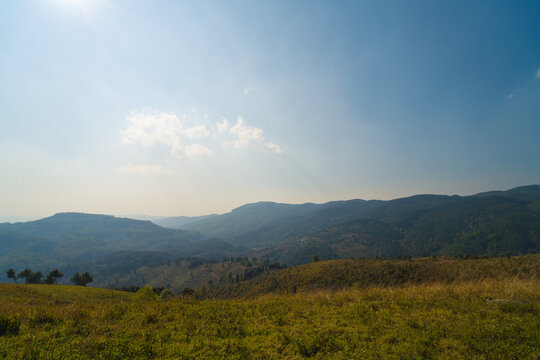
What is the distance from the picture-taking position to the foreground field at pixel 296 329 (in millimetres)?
5789

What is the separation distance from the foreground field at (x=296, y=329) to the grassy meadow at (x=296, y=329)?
0.10ft

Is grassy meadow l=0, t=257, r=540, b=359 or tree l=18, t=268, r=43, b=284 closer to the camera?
grassy meadow l=0, t=257, r=540, b=359

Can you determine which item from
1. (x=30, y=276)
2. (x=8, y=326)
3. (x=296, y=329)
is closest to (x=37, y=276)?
(x=30, y=276)

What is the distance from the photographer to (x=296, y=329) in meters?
7.39

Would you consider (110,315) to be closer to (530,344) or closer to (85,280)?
(530,344)

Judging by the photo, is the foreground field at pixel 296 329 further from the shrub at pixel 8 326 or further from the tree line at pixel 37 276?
the tree line at pixel 37 276

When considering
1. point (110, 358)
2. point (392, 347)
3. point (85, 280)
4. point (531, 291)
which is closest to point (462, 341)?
point (392, 347)

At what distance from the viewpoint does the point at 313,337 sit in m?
6.71

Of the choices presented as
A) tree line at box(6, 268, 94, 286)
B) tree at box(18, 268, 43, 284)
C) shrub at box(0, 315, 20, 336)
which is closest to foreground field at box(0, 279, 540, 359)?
shrub at box(0, 315, 20, 336)

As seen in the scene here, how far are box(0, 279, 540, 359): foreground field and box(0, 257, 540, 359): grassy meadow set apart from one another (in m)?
0.03

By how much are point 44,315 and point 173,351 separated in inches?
221

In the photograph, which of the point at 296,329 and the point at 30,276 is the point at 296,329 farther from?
the point at 30,276

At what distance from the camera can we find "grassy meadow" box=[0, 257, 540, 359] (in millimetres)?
5789

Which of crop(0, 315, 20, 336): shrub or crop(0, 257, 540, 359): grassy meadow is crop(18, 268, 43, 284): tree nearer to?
crop(0, 257, 540, 359): grassy meadow
